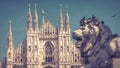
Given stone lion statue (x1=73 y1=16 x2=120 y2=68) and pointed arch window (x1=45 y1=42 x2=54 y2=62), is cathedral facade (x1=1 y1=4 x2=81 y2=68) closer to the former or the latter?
pointed arch window (x1=45 y1=42 x2=54 y2=62)

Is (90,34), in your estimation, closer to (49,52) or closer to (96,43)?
(96,43)

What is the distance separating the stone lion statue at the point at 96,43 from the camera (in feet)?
37.0

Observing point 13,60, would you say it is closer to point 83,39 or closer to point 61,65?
point 61,65

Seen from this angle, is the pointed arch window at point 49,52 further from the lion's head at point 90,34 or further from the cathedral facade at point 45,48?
the lion's head at point 90,34

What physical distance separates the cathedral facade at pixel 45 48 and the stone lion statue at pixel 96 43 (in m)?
62.3

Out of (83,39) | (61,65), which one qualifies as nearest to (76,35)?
(83,39)

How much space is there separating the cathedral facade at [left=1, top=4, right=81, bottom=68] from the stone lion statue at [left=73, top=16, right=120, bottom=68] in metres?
62.3

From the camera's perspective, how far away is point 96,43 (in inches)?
462

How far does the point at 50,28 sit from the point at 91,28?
63.5 m

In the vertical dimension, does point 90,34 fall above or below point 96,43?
above

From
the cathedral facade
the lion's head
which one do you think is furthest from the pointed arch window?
the lion's head

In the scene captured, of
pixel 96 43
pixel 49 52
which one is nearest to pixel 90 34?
pixel 96 43

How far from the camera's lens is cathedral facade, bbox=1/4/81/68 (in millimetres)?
74562

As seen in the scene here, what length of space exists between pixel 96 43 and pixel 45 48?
211 ft
